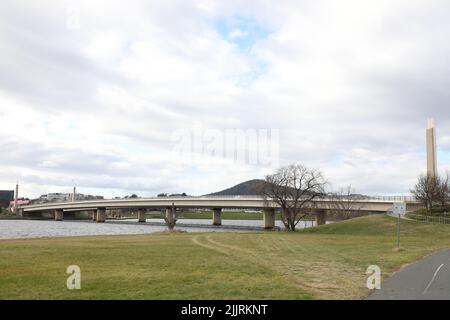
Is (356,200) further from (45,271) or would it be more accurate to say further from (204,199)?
(45,271)

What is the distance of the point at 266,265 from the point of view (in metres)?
23.9

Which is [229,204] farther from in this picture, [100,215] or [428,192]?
[100,215]

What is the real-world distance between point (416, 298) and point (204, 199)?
115960 mm

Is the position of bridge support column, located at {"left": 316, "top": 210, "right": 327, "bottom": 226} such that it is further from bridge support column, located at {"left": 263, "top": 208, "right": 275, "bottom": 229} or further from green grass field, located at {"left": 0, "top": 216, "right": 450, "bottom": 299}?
green grass field, located at {"left": 0, "top": 216, "right": 450, "bottom": 299}

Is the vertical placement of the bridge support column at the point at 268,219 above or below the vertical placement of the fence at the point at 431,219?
below

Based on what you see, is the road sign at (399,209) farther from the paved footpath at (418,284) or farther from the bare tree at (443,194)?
the bare tree at (443,194)

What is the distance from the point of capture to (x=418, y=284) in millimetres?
18141

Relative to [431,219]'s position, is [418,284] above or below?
below

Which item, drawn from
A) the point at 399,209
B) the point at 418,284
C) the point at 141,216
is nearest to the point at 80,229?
the point at 141,216

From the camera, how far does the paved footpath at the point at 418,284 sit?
15377 millimetres

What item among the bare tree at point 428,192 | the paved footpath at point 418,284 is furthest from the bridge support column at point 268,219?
the paved footpath at point 418,284

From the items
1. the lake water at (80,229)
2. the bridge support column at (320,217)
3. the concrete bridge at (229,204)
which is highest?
the concrete bridge at (229,204)

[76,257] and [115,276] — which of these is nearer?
[115,276]
